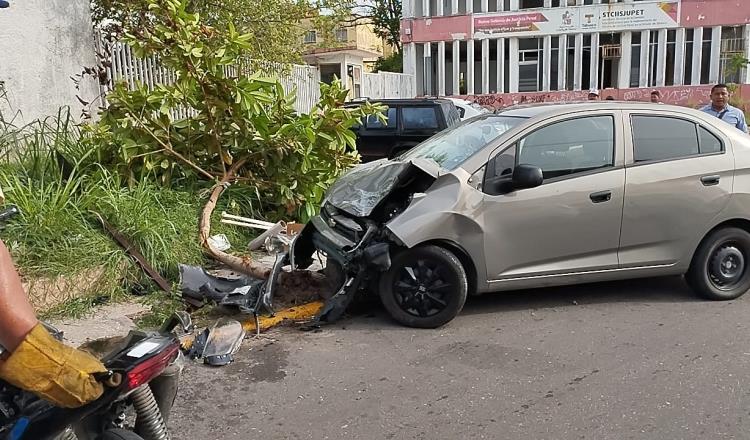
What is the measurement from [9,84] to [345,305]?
5.67m

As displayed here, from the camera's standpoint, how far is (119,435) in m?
2.46

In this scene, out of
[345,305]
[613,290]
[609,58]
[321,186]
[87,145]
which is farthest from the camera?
[609,58]

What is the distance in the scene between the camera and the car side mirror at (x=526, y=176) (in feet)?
16.0

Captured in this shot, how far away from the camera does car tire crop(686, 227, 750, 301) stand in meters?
5.41

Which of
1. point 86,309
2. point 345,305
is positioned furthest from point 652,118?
point 86,309

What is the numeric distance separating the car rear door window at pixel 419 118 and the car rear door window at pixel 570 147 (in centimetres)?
699

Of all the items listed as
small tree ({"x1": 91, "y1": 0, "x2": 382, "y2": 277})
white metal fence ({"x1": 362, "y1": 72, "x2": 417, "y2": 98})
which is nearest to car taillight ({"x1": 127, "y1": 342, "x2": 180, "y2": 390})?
small tree ({"x1": 91, "y1": 0, "x2": 382, "y2": 277})

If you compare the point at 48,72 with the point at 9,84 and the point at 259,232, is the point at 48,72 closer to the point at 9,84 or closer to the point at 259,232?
the point at 9,84

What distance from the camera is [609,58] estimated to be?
31.3 meters

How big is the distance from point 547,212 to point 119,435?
3547 mm

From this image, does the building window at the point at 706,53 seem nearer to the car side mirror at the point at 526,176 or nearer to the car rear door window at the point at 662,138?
the car rear door window at the point at 662,138

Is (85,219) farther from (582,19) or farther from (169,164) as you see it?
(582,19)

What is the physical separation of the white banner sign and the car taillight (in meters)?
31.7

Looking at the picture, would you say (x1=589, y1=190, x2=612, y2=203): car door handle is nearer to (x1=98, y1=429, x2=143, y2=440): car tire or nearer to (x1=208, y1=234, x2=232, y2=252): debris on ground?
(x1=208, y1=234, x2=232, y2=252): debris on ground
